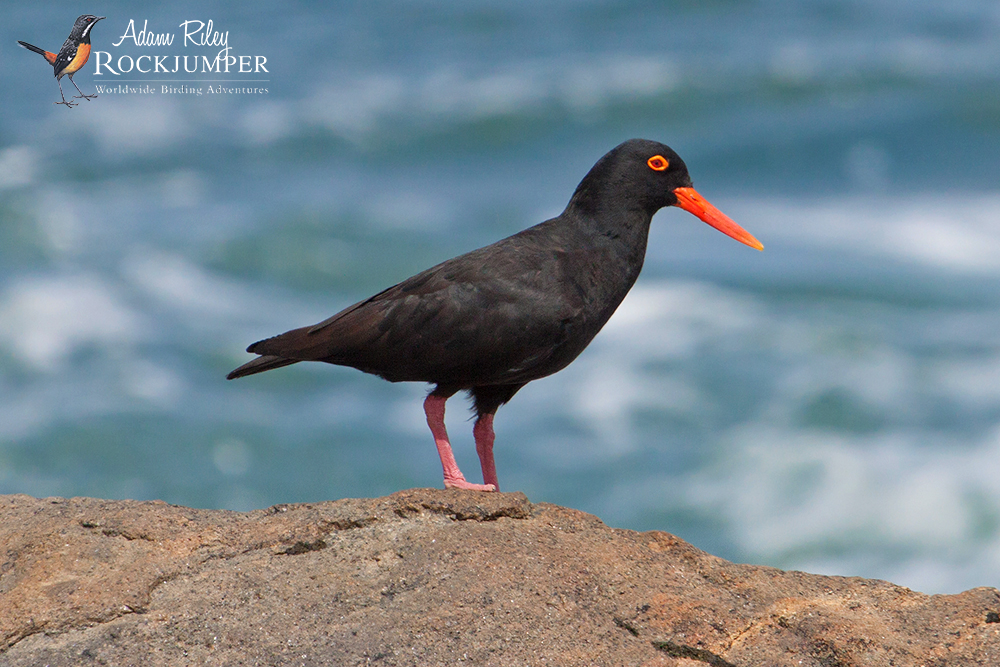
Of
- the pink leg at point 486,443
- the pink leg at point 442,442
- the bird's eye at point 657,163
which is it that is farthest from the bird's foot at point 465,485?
the bird's eye at point 657,163

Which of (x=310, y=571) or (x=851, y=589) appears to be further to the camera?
(x=851, y=589)

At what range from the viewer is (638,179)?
777cm

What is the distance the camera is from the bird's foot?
659cm

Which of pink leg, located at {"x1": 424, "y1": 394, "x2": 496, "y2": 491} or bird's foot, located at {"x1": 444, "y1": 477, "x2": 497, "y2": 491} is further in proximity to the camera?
pink leg, located at {"x1": 424, "y1": 394, "x2": 496, "y2": 491}

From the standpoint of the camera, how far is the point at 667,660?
4.83 metres

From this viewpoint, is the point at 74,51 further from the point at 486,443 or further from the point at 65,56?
the point at 486,443

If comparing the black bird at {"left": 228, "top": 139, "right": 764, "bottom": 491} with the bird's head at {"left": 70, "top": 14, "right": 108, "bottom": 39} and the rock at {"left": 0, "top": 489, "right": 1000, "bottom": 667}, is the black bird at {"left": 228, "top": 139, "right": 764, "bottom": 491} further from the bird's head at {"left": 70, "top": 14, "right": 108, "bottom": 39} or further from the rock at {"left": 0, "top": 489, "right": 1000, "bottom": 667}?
the bird's head at {"left": 70, "top": 14, "right": 108, "bottom": 39}

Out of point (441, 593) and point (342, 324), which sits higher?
point (342, 324)

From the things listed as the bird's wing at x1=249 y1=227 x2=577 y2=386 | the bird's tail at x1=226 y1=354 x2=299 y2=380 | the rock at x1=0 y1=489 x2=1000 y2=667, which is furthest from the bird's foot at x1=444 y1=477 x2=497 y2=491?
the bird's tail at x1=226 y1=354 x2=299 y2=380

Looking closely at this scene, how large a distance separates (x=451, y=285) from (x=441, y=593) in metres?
2.75

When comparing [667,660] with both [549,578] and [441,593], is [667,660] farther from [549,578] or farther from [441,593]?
[441,593]

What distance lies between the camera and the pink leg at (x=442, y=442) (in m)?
6.90

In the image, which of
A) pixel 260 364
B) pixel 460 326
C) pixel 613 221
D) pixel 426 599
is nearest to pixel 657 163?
pixel 613 221

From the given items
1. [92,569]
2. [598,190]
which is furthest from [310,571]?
[598,190]
